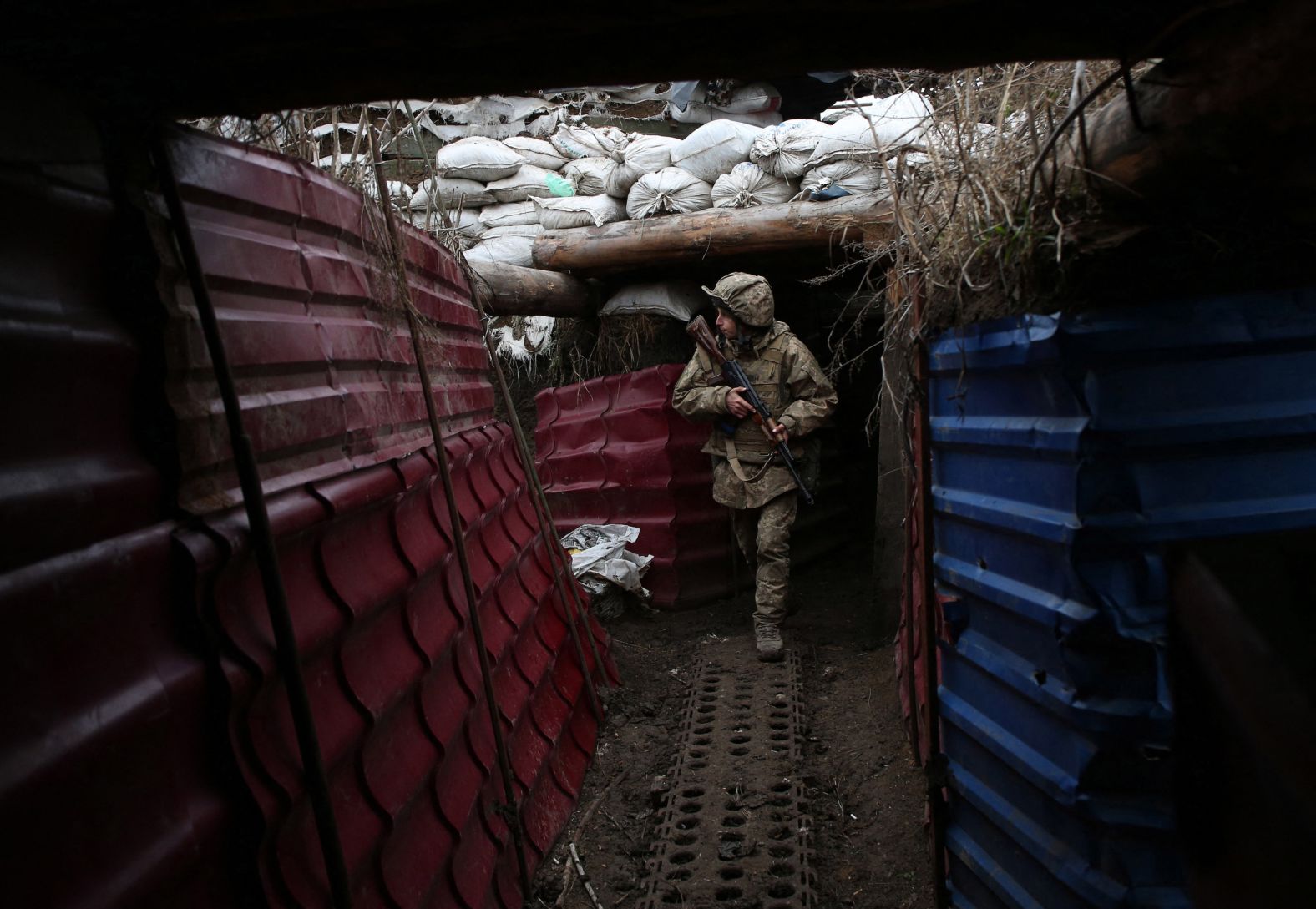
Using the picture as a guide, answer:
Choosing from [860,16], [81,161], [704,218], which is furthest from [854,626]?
[81,161]

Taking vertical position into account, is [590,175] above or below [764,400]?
above

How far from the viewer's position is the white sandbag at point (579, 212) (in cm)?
584

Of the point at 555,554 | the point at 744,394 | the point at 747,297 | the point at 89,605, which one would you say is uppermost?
the point at 747,297

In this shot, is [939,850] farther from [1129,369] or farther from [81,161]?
[81,161]

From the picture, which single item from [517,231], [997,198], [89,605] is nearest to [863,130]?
[517,231]

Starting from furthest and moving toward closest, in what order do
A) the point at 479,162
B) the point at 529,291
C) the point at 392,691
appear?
→ 1. the point at 479,162
2. the point at 529,291
3. the point at 392,691

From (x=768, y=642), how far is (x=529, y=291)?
258cm

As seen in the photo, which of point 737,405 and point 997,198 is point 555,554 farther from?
point 997,198

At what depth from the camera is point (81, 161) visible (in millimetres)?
1406

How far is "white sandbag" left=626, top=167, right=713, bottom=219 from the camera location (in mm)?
5508

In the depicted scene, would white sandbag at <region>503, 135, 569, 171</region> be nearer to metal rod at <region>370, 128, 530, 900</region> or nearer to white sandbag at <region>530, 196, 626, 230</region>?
white sandbag at <region>530, 196, 626, 230</region>

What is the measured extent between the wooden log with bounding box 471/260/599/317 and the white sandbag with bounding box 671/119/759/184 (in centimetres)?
112

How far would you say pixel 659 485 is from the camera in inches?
226

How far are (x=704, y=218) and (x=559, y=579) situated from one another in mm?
2527
